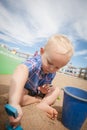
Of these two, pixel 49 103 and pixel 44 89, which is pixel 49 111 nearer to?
pixel 49 103

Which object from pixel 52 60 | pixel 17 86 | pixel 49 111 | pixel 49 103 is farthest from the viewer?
pixel 49 103

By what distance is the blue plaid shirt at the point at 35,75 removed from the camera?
1.20 m

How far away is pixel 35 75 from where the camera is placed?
4.22ft

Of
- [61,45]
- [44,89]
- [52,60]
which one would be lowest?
[44,89]

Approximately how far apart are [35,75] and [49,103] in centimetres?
32

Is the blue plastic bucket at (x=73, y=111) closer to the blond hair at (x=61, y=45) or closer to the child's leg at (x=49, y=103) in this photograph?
the child's leg at (x=49, y=103)

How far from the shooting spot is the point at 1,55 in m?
3.52

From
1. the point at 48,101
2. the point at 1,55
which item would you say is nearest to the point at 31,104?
the point at 48,101

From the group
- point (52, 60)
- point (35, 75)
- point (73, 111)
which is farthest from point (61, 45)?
point (73, 111)

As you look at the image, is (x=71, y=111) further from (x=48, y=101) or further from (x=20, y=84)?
(x=20, y=84)

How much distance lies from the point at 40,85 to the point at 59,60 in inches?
19.3

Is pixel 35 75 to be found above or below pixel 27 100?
above

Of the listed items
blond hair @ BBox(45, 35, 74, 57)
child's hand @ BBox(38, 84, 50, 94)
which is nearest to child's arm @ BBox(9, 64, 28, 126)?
blond hair @ BBox(45, 35, 74, 57)

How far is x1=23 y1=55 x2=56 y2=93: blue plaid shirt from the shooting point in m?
1.20
